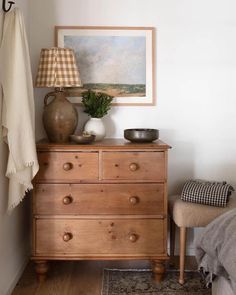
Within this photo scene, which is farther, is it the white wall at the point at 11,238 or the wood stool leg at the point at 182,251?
the wood stool leg at the point at 182,251

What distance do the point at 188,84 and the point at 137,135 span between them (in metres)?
0.70

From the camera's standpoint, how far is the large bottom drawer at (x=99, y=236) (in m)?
2.30

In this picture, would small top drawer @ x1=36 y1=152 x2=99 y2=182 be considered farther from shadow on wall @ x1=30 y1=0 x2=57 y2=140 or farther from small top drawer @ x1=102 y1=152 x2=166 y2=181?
shadow on wall @ x1=30 y1=0 x2=57 y2=140

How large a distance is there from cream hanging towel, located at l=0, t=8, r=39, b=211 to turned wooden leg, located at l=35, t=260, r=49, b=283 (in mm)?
685

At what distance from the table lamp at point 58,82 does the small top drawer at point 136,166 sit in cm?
39

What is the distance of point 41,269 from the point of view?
7.77 feet

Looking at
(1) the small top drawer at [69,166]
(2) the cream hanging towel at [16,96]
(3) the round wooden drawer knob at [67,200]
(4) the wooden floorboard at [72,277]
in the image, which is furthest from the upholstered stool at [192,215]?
(2) the cream hanging towel at [16,96]

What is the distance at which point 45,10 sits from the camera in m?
2.69

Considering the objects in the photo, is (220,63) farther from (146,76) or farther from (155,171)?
(155,171)

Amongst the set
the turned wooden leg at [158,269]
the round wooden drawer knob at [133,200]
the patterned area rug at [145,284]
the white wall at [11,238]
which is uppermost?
the round wooden drawer knob at [133,200]

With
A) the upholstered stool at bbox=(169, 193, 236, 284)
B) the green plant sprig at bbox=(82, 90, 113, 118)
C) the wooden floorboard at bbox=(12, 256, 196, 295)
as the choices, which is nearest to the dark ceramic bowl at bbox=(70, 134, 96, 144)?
the green plant sprig at bbox=(82, 90, 113, 118)

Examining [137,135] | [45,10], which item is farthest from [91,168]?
[45,10]

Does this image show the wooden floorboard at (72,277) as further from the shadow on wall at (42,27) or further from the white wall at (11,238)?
the shadow on wall at (42,27)

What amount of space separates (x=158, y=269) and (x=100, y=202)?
2.04ft
